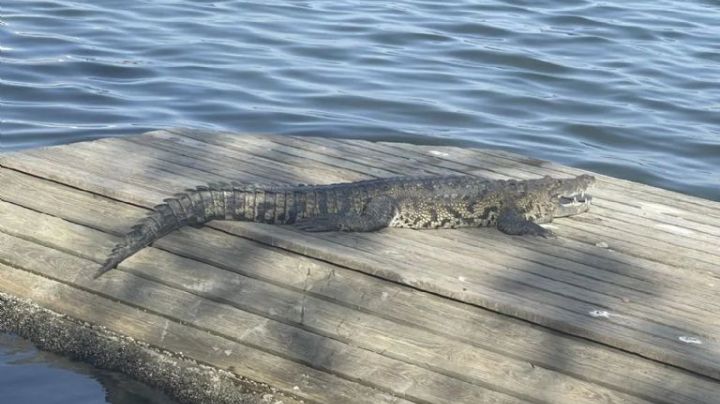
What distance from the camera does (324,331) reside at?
5051 mm

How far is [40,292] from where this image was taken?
5.63 metres

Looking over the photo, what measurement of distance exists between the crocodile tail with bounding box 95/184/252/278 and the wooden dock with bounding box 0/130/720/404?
59 millimetres

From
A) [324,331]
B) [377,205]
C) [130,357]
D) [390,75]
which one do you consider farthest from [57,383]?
[390,75]

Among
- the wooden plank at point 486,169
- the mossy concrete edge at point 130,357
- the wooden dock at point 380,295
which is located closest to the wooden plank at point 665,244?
the wooden dock at point 380,295

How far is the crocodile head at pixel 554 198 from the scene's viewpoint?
6363 mm

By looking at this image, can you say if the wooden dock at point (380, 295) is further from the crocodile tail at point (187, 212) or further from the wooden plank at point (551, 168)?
the wooden plank at point (551, 168)

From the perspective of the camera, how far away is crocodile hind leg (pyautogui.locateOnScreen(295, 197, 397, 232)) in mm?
5840

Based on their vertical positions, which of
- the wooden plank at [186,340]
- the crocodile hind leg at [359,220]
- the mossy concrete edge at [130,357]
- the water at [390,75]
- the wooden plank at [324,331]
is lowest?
the water at [390,75]

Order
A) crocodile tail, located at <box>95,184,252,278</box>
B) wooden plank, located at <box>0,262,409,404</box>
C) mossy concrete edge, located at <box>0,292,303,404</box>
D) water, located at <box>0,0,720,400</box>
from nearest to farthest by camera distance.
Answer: wooden plank, located at <box>0,262,409,404</box> → mossy concrete edge, located at <box>0,292,303,404</box> → crocodile tail, located at <box>95,184,252,278</box> → water, located at <box>0,0,720,400</box>

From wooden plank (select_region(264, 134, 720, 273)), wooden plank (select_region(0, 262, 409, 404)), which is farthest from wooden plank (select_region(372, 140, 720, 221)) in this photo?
wooden plank (select_region(0, 262, 409, 404))

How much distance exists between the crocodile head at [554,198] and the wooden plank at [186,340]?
190cm

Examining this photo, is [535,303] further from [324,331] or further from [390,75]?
[390,75]

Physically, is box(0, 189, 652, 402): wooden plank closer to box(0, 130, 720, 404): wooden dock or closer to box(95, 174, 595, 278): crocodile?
box(0, 130, 720, 404): wooden dock

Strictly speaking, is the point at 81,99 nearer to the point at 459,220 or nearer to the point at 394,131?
the point at 394,131
